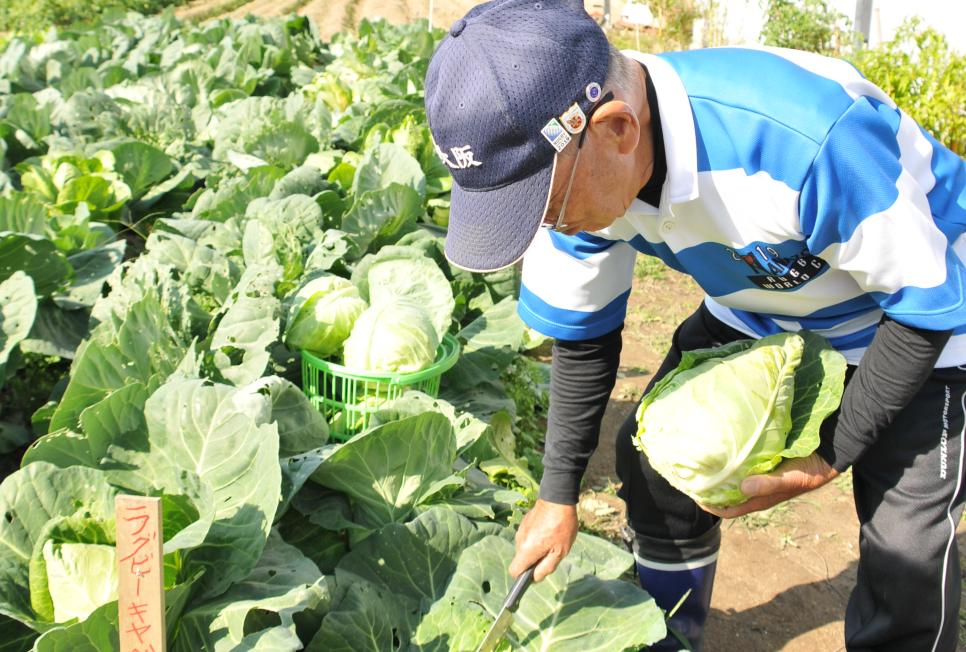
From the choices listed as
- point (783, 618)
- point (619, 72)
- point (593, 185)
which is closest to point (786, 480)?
point (593, 185)

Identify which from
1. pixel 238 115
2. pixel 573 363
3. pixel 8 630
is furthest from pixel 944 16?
pixel 8 630

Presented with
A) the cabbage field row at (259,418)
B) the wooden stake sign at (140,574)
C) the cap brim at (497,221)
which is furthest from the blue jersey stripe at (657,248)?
the wooden stake sign at (140,574)

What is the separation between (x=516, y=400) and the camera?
14.5ft

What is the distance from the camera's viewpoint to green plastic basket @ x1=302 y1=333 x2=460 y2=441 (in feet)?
10.8

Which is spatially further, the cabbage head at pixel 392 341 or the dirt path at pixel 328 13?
the dirt path at pixel 328 13

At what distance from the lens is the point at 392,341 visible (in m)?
3.37

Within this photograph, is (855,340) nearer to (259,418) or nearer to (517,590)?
(517,590)

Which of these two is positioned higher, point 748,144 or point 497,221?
point 748,144

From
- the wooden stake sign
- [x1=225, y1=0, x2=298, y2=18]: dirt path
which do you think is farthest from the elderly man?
[x1=225, y1=0, x2=298, y2=18]: dirt path

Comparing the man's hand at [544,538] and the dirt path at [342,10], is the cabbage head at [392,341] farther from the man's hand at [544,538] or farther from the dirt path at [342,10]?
the dirt path at [342,10]

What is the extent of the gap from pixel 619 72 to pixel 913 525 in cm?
137

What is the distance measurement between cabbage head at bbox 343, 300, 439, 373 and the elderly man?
0.90m

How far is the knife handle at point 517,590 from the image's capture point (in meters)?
2.23

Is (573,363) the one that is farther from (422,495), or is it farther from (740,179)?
(740,179)
